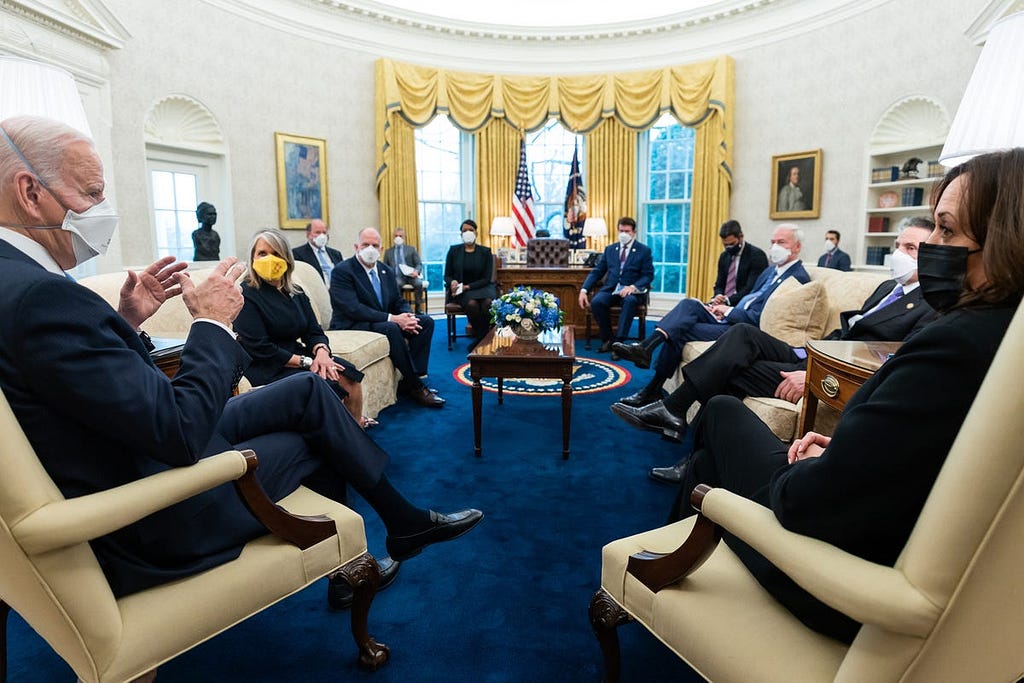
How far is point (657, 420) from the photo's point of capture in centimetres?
334

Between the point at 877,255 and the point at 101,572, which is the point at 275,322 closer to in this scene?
the point at 101,572

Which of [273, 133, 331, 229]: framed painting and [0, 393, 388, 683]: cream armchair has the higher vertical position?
[273, 133, 331, 229]: framed painting

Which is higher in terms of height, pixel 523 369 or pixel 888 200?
pixel 888 200

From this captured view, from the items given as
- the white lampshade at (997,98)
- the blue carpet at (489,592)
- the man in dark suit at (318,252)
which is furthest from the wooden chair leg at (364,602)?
the man in dark suit at (318,252)

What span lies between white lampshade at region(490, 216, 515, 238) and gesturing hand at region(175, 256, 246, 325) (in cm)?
710

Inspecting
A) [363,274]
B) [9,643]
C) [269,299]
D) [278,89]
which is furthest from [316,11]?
[9,643]

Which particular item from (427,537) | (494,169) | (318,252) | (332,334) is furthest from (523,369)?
(494,169)

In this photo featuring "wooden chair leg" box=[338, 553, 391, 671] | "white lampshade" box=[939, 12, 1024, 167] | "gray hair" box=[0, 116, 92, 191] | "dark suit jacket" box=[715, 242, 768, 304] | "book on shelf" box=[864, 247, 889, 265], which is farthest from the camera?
"book on shelf" box=[864, 247, 889, 265]

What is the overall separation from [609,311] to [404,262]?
9.00 ft

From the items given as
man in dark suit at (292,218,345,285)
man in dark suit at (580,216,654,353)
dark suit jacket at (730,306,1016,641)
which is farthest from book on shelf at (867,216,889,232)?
dark suit jacket at (730,306,1016,641)

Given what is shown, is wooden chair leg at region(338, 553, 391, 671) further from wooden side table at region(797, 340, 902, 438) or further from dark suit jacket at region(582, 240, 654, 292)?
dark suit jacket at region(582, 240, 654, 292)

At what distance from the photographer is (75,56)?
5164 mm

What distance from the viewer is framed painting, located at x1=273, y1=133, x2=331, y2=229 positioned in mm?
7254

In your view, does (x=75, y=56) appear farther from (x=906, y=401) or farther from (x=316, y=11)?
(x=906, y=401)
